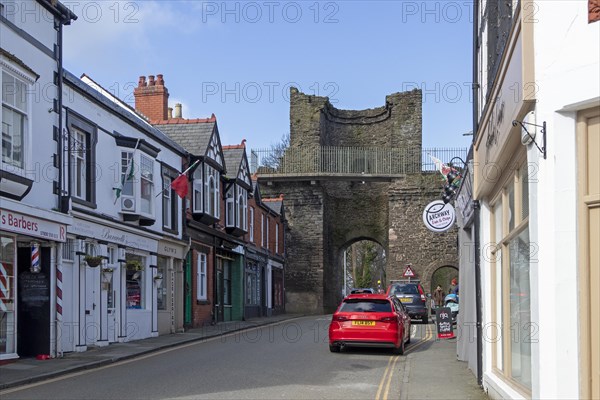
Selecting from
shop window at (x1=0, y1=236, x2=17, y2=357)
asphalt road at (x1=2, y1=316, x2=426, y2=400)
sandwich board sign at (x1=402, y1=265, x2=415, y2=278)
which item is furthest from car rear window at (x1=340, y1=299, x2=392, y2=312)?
sandwich board sign at (x1=402, y1=265, x2=415, y2=278)

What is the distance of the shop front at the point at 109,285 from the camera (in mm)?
17875

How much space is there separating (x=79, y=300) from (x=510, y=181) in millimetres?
11813

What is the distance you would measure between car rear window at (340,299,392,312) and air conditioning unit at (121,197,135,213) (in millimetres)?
6823

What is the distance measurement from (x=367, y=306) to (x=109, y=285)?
280 inches

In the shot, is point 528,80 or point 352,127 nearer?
point 528,80

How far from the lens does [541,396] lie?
7.18m

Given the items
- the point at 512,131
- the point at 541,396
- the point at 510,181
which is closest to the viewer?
the point at 541,396

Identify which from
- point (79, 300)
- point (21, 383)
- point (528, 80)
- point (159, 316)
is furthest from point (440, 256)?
point (528, 80)

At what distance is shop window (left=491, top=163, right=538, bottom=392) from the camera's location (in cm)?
866

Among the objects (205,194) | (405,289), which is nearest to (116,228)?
(205,194)

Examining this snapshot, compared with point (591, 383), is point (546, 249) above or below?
above

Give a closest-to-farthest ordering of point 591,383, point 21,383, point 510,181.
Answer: point 591,383 → point 510,181 → point 21,383

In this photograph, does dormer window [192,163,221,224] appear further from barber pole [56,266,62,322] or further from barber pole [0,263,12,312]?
barber pole [0,263,12,312]

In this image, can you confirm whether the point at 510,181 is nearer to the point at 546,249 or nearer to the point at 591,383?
the point at 546,249
